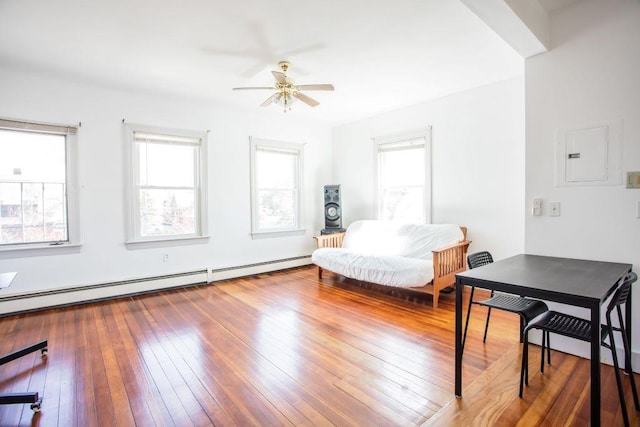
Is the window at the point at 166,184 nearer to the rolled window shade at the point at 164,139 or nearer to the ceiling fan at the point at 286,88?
the rolled window shade at the point at 164,139

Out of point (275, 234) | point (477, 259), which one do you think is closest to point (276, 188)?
point (275, 234)

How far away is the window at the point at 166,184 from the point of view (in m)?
3.91

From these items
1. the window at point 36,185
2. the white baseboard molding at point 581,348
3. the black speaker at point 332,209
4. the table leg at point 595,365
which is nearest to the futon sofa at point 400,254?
the black speaker at point 332,209

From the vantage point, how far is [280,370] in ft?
6.92

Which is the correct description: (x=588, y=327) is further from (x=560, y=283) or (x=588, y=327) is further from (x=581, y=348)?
(x=581, y=348)

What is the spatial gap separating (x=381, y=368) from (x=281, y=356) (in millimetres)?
722

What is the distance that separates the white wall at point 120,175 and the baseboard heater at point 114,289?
65mm

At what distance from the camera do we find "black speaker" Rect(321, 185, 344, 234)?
515 cm

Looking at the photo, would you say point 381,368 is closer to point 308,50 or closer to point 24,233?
point 308,50

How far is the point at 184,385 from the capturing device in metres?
1.95

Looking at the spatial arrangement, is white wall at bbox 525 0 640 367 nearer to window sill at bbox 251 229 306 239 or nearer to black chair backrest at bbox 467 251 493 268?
black chair backrest at bbox 467 251 493 268

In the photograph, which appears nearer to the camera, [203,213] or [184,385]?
[184,385]

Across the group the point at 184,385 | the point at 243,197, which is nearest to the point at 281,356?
the point at 184,385

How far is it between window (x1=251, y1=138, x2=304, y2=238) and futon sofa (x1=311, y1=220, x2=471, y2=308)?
35.3 inches
